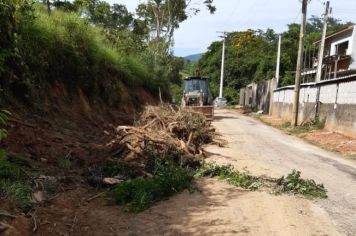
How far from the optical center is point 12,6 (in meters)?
8.42

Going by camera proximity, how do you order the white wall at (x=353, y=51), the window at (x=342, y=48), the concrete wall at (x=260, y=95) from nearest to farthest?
the concrete wall at (x=260, y=95)
the white wall at (x=353, y=51)
the window at (x=342, y=48)

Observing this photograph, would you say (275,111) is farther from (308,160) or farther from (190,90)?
(308,160)

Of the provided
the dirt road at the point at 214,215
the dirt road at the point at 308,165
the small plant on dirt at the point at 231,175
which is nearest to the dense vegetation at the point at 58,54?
the dirt road at the point at 214,215

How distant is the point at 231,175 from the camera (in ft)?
28.8

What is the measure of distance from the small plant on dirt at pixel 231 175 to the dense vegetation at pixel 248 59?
46.0 metres

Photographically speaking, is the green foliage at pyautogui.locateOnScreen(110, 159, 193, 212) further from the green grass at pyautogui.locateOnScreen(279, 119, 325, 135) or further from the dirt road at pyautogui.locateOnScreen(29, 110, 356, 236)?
the green grass at pyautogui.locateOnScreen(279, 119, 325, 135)

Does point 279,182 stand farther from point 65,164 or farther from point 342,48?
point 342,48

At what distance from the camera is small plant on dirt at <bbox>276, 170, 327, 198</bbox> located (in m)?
7.83

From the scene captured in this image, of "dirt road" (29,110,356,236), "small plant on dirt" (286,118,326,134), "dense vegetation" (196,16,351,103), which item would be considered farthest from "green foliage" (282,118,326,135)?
"dense vegetation" (196,16,351,103)

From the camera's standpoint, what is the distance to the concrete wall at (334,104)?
56.1 ft

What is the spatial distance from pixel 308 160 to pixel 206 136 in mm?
3266

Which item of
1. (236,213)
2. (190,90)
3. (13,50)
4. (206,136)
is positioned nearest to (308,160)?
(206,136)

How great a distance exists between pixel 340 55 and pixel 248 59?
76.7 ft

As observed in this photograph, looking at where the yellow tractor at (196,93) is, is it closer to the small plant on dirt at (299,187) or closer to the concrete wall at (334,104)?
the concrete wall at (334,104)
